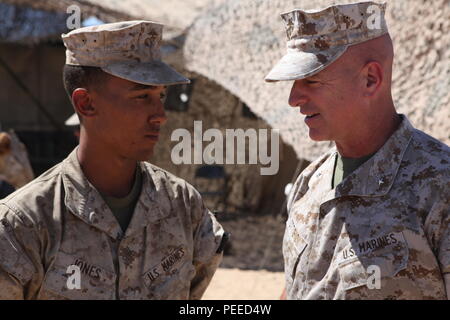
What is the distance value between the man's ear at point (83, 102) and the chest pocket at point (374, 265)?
0.95 meters

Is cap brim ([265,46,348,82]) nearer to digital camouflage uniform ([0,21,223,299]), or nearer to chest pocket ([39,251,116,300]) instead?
digital camouflage uniform ([0,21,223,299])

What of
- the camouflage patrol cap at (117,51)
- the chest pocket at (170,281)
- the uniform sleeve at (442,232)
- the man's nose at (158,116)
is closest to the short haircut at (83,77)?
the camouflage patrol cap at (117,51)

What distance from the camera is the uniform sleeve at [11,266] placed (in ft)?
6.66

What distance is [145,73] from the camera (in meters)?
2.24

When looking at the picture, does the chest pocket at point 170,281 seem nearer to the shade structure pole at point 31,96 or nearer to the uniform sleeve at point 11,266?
the uniform sleeve at point 11,266

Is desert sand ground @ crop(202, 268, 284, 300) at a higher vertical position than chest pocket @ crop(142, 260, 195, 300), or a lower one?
lower

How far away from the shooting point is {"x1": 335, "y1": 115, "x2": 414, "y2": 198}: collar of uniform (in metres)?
1.99

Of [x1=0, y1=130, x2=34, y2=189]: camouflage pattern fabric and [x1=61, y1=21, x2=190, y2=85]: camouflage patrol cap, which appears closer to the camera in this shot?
[x1=61, y1=21, x2=190, y2=85]: camouflage patrol cap

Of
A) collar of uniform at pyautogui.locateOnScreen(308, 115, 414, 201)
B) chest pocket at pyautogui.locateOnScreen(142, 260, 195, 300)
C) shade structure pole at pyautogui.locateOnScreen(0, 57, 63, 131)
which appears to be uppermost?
collar of uniform at pyautogui.locateOnScreen(308, 115, 414, 201)

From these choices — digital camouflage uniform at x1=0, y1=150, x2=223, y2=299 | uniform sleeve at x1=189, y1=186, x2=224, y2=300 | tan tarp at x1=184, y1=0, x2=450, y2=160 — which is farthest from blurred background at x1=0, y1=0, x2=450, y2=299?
digital camouflage uniform at x1=0, y1=150, x2=223, y2=299

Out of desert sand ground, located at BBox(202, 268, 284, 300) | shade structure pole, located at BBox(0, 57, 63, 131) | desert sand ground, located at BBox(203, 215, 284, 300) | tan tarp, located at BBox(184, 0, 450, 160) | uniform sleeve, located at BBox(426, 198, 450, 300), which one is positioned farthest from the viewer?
shade structure pole, located at BBox(0, 57, 63, 131)

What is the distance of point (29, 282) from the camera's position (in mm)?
2100

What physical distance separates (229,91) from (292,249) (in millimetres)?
6871
